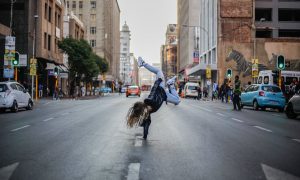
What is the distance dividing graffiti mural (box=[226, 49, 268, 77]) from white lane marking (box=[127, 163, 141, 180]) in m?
55.4

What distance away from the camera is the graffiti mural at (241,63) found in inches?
2378

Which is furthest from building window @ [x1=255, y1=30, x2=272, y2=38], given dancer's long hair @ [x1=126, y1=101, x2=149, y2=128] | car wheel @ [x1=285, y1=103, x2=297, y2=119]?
dancer's long hair @ [x1=126, y1=101, x2=149, y2=128]

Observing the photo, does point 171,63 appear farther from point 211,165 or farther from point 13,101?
point 211,165

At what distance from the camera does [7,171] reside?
618cm

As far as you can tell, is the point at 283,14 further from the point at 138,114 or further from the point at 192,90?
the point at 138,114

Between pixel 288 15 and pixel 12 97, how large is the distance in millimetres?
53377

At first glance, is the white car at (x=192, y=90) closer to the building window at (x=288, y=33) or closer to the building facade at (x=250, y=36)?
the building facade at (x=250, y=36)

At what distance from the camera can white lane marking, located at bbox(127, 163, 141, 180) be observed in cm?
566

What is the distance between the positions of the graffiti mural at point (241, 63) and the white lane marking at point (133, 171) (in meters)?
55.4

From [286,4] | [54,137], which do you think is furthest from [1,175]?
[286,4]

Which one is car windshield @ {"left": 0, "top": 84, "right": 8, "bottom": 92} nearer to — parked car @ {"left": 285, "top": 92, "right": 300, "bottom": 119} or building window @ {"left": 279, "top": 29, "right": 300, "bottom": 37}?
parked car @ {"left": 285, "top": 92, "right": 300, "bottom": 119}

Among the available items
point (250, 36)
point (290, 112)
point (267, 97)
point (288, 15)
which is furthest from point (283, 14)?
point (290, 112)

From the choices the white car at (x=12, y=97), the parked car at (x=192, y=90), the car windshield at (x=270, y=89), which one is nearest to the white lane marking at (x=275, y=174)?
the white car at (x=12, y=97)

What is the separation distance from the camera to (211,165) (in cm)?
661
